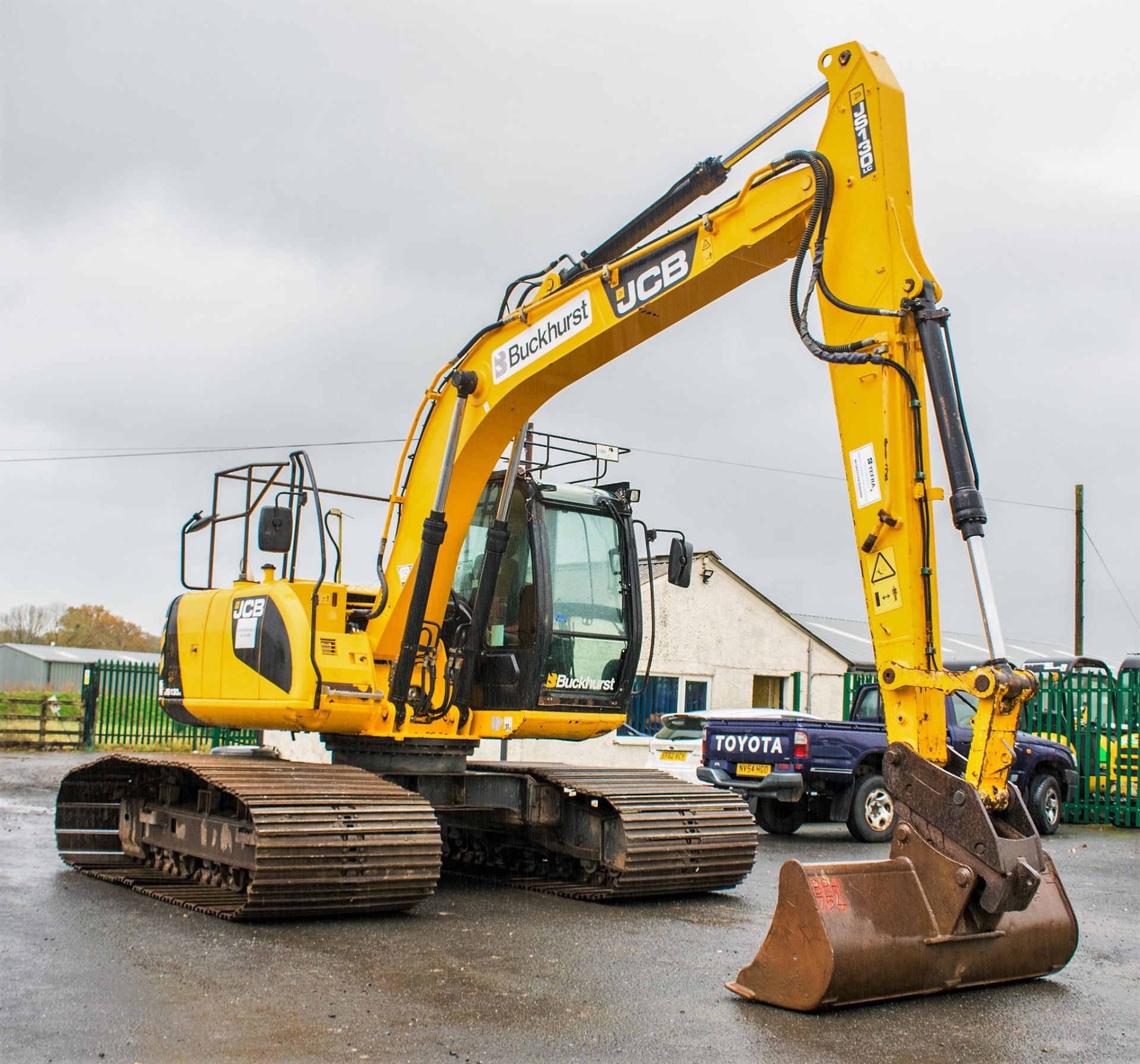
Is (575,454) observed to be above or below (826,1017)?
above

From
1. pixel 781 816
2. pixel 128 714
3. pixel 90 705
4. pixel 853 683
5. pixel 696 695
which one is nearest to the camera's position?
pixel 781 816

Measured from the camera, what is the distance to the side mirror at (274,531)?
28.4ft

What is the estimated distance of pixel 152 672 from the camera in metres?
26.2

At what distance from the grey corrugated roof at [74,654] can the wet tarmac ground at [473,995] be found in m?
53.8

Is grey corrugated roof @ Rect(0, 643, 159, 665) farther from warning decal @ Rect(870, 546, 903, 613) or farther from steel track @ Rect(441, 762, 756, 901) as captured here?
warning decal @ Rect(870, 546, 903, 613)

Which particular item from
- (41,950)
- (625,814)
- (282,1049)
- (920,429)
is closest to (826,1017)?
(282,1049)

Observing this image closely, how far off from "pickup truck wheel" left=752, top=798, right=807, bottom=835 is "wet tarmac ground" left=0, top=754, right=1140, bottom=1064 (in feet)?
19.5

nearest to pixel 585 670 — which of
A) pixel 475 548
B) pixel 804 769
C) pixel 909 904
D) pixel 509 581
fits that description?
pixel 509 581

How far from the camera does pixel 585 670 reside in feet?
30.4

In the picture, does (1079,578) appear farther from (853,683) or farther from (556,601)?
(556,601)

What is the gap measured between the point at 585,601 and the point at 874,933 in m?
4.07

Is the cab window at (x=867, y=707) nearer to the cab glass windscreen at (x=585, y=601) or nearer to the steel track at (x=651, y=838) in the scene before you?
the steel track at (x=651, y=838)

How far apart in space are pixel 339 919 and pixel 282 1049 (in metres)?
2.86

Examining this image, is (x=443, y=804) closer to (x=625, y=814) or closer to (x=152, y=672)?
(x=625, y=814)
